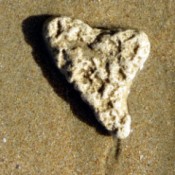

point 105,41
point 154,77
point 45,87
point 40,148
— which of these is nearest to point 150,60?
point 154,77

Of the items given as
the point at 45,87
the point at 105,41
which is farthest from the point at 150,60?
the point at 45,87

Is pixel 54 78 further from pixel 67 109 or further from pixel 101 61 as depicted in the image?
pixel 101 61

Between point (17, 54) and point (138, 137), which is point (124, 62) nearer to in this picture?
point (138, 137)

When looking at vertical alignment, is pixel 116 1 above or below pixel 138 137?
above

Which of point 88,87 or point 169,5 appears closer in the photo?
point 88,87

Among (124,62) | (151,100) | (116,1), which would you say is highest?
(116,1)
